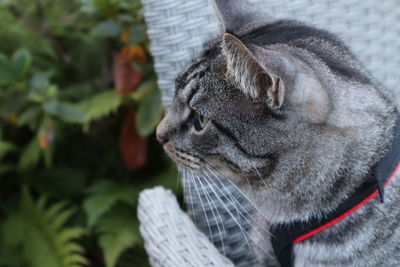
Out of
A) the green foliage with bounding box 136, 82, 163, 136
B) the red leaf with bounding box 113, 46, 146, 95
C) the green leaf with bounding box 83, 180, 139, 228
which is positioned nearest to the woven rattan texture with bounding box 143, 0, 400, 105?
the green foliage with bounding box 136, 82, 163, 136

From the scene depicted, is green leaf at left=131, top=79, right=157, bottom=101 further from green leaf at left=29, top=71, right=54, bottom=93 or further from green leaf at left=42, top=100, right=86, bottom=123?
green leaf at left=29, top=71, right=54, bottom=93

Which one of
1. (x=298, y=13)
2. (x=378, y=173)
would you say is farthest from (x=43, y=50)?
(x=378, y=173)

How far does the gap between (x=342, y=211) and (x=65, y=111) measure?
1.12 m

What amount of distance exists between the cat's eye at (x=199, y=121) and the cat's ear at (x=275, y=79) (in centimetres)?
12

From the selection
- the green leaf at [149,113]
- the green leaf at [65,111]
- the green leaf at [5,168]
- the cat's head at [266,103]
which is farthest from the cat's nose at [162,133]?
the green leaf at [5,168]

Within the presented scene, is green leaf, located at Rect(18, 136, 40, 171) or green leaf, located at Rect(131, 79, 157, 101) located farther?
green leaf, located at Rect(18, 136, 40, 171)

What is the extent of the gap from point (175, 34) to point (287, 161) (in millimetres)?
511

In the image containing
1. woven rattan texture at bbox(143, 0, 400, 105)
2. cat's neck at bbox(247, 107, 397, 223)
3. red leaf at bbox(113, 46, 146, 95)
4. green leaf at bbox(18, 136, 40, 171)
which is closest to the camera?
cat's neck at bbox(247, 107, 397, 223)

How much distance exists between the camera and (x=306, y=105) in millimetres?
902

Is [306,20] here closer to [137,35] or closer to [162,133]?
[162,133]

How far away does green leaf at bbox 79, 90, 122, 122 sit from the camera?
1.74m

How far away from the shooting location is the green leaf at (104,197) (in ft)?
5.80

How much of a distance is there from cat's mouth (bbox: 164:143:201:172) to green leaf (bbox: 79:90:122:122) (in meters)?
0.66

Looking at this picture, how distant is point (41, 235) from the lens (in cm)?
190
